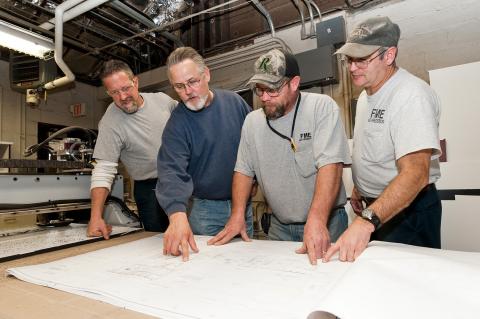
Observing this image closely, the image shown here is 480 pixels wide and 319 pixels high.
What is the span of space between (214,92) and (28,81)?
7.48 feet

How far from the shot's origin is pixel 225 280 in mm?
661

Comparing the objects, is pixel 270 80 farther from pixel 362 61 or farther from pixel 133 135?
pixel 133 135

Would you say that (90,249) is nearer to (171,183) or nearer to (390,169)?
(171,183)

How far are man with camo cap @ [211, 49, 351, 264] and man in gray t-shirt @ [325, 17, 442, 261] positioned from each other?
112 mm

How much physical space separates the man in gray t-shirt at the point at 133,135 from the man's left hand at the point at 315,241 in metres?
0.98

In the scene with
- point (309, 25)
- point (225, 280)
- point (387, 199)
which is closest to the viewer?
point (225, 280)

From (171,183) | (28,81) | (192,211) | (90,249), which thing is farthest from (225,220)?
(28,81)

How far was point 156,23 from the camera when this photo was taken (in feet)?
9.09

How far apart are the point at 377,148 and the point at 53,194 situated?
1.33 m

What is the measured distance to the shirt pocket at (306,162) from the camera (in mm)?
1142

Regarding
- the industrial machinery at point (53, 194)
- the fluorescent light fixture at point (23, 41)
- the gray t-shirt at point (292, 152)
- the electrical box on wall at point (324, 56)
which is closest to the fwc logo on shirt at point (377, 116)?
the gray t-shirt at point (292, 152)

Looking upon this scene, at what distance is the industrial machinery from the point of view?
1191 millimetres

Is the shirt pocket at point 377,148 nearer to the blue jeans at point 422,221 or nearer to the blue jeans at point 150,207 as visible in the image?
the blue jeans at point 422,221

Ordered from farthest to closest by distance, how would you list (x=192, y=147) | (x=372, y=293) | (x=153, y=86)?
(x=153, y=86)
(x=192, y=147)
(x=372, y=293)
